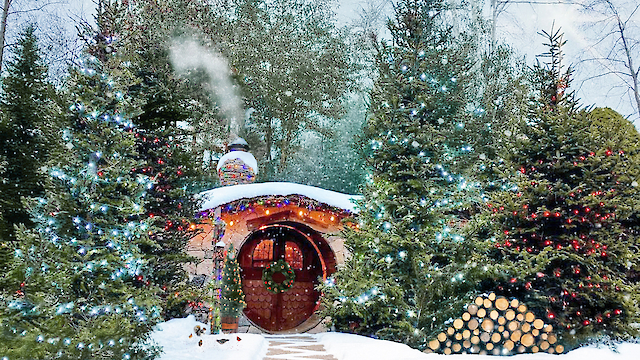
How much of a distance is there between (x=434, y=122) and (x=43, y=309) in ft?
22.9

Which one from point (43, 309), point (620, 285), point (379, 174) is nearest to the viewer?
point (43, 309)

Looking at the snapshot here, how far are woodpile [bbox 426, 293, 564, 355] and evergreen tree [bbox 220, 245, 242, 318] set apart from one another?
4771 mm

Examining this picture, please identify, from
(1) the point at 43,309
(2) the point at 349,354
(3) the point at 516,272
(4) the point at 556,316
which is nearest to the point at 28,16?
(1) the point at 43,309

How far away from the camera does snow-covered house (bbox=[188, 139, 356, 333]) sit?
10.6m

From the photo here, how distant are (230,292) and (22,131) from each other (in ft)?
24.7

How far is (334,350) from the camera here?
24.4 ft

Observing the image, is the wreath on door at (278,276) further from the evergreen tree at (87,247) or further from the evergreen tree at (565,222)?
the evergreen tree at (87,247)

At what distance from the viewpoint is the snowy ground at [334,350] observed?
19.9 feet

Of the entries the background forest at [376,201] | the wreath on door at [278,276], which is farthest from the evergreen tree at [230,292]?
the wreath on door at [278,276]

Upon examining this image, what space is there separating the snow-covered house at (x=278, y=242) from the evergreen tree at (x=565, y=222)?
4.28 m

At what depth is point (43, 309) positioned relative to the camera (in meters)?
4.64

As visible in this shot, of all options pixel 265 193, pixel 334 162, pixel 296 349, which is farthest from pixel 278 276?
pixel 334 162

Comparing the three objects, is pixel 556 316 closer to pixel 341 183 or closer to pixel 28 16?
pixel 341 183

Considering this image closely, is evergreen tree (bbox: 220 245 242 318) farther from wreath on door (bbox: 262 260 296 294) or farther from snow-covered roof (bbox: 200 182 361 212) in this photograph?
wreath on door (bbox: 262 260 296 294)
